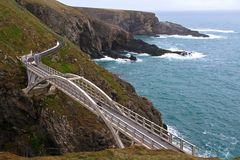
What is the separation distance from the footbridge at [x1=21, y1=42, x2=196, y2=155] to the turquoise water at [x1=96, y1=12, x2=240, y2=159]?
15.5 m

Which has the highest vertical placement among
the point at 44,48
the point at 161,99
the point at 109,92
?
the point at 44,48

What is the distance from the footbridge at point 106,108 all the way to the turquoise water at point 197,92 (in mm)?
15457

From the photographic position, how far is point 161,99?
10062 centimetres

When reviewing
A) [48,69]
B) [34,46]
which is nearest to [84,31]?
[34,46]

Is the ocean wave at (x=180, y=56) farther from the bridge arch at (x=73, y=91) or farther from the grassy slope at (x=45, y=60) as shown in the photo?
the bridge arch at (x=73, y=91)

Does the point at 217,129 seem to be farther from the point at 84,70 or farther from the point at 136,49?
the point at 136,49

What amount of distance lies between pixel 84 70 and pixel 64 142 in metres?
25.0

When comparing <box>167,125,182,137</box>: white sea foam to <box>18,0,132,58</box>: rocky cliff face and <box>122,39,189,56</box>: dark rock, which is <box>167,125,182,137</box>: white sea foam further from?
<box>122,39,189,56</box>: dark rock

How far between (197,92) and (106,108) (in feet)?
193

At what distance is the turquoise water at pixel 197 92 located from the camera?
7569 cm

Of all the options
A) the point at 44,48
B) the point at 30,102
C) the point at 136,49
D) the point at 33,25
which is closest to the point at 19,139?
the point at 30,102

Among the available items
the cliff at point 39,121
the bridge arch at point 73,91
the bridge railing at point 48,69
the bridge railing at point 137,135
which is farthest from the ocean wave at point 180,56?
the bridge railing at point 137,135

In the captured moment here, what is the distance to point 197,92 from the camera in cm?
10856

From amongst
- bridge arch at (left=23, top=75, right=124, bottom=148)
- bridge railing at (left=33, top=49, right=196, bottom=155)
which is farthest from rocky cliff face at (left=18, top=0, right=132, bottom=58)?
bridge arch at (left=23, top=75, right=124, bottom=148)
